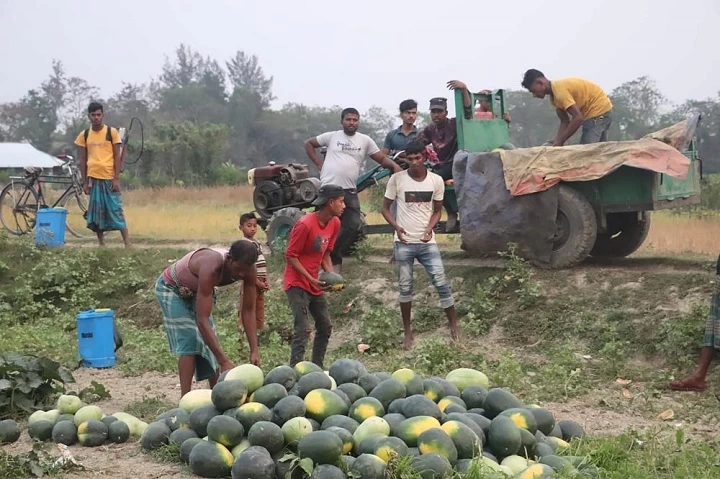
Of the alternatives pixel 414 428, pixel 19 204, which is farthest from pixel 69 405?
pixel 19 204

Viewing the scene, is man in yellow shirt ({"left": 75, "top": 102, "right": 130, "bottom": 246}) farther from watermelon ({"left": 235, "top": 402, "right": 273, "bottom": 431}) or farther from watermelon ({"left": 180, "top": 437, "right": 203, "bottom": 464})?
watermelon ({"left": 235, "top": 402, "right": 273, "bottom": 431})

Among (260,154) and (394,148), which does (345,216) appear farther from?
(260,154)

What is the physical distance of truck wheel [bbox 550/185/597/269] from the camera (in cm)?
871

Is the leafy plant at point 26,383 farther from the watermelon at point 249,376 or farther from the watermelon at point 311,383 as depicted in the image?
the watermelon at point 311,383

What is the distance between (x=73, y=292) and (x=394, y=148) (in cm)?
535

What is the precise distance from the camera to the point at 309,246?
6801mm

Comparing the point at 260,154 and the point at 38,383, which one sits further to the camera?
the point at 260,154

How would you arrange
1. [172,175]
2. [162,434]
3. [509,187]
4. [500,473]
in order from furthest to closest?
[172,175] < [509,187] < [162,434] < [500,473]

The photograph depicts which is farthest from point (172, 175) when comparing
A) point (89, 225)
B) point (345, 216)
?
point (345, 216)

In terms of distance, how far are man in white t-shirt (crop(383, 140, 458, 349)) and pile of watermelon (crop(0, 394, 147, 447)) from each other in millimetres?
3587

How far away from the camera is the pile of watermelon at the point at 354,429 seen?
12.5ft

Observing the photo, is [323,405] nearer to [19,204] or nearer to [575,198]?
[575,198]

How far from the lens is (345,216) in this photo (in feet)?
32.7

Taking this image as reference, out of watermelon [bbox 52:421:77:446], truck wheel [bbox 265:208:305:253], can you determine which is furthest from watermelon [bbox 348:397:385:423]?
truck wheel [bbox 265:208:305:253]
